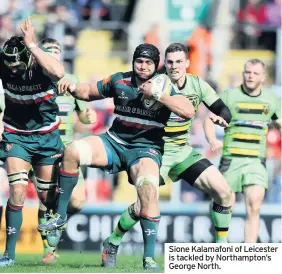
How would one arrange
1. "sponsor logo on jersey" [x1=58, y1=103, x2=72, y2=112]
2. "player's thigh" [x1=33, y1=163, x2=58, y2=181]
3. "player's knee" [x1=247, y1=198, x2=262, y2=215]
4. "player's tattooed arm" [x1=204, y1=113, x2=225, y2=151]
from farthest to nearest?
1. "player's knee" [x1=247, y1=198, x2=262, y2=215]
2. "sponsor logo on jersey" [x1=58, y1=103, x2=72, y2=112]
3. "player's tattooed arm" [x1=204, y1=113, x2=225, y2=151]
4. "player's thigh" [x1=33, y1=163, x2=58, y2=181]

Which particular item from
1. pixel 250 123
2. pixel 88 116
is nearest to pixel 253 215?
pixel 250 123

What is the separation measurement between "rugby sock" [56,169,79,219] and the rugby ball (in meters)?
1.09

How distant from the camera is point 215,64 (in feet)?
67.1

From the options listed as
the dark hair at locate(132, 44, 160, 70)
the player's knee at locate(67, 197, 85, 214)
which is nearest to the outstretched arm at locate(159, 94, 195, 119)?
the dark hair at locate(132, 44, 160, 70)

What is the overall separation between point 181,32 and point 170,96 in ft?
32.4

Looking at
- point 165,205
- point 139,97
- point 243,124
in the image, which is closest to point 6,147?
point 139,97

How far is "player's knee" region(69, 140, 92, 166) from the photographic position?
10867mm

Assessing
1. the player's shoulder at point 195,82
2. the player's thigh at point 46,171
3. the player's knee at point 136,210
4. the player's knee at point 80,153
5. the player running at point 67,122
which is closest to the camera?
the player's knee at point 80,153

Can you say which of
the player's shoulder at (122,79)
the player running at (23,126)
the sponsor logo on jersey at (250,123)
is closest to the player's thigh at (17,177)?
the player running at (23,126)

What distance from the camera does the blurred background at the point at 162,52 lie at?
52.8 ft

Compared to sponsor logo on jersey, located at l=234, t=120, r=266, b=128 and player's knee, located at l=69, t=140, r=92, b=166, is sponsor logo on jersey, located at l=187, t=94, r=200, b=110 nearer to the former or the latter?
sponsor logo on jersey, located at l=234, t=120, r=266, b=128

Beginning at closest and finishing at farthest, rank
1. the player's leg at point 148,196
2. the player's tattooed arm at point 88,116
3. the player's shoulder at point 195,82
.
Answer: the player's leg at point 148,196
the player's shoulder at point 195,82
the player's tattooed arm at point 88,116

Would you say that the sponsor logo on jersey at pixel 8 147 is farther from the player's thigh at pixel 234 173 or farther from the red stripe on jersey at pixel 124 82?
the player's thigh at pixel 234 173

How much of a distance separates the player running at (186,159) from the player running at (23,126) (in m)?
1.10
